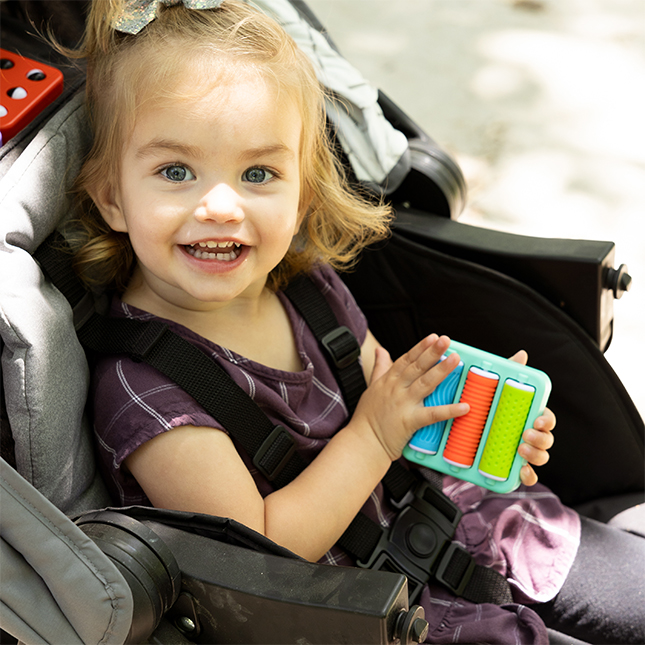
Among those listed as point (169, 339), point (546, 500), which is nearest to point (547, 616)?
point (546, 500)

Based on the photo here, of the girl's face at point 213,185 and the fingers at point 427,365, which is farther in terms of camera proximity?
the fingers at point 427,365

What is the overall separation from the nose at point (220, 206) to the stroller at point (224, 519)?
0.17m

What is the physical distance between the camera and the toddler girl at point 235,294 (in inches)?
32.0

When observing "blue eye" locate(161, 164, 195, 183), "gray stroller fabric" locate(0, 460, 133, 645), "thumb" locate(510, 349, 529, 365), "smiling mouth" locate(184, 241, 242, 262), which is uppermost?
"blue eye" locate(161, 164, 195, 183)

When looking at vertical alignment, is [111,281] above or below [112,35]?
below

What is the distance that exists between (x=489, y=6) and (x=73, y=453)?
2.40m

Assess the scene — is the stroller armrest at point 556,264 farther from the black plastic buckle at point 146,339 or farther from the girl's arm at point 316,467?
the black plastic buckle at point 146,339

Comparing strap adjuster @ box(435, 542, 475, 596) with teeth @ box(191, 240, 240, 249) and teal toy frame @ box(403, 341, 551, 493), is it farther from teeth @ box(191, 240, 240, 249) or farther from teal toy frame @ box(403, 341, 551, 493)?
teeth @ box(191, 240, 240, 249)

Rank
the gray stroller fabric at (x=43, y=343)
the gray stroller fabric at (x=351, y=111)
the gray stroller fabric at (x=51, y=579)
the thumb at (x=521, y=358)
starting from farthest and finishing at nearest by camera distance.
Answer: the gray stroller fabric at (x=351, y=111)
the thumb at (x=521, y=358)
the gray stroller fabric at (x=43, y=343)
the gray stroller fabric at (x=51, y=579)

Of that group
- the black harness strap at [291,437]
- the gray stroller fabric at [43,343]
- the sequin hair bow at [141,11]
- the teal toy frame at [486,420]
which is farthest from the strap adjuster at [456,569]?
the sequin hair bow at [141,11]

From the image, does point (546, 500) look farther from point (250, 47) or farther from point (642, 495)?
point (250, 47)

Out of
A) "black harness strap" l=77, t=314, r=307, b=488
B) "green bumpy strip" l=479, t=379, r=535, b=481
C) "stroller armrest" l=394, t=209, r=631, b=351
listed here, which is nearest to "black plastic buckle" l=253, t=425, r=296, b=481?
"black harness strap" l=77, t=314, r=307, b=488

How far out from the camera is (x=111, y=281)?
947mm

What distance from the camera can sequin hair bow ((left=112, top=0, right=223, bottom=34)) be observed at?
84 centimetres
